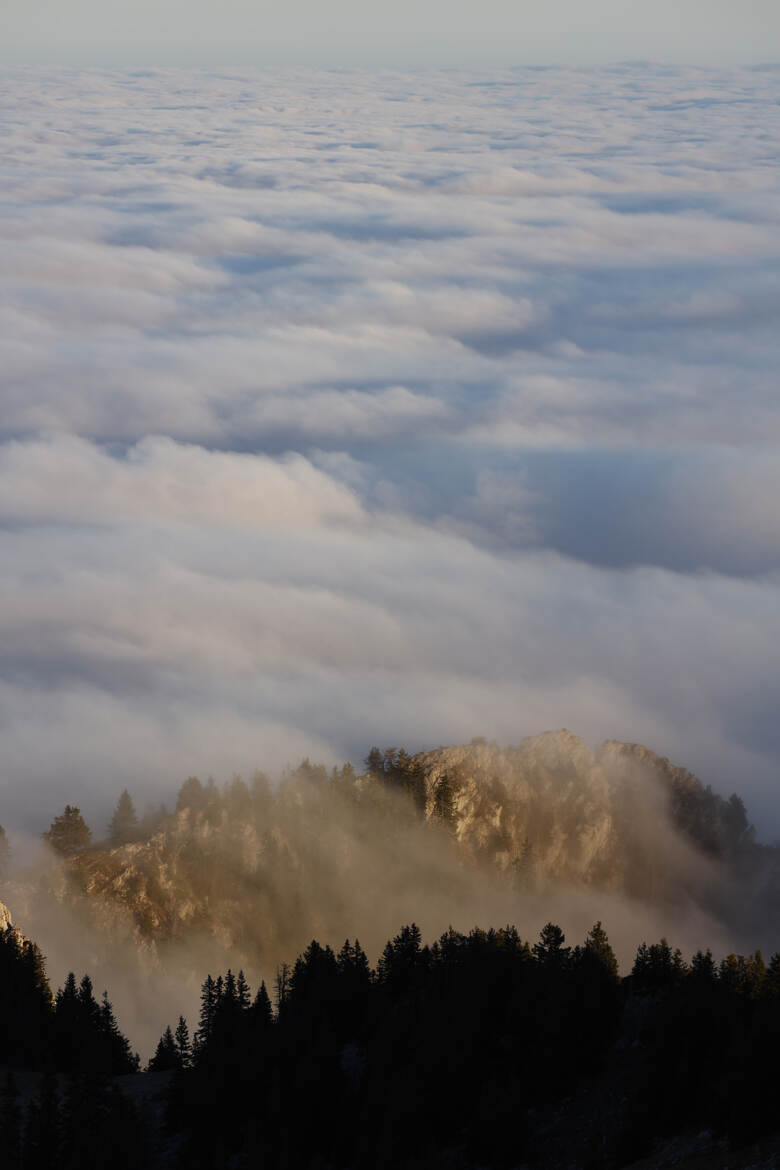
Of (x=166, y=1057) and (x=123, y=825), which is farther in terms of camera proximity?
(x=123, y=825)

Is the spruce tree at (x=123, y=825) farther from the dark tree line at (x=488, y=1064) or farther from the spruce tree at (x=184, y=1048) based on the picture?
the dark tree line at (x=488, y=1064)

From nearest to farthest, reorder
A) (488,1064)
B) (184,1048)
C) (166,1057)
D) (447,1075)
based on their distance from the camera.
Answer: (447,1075), (488,1064), (184,1048), (166,1057)

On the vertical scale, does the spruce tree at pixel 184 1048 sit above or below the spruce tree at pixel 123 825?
below

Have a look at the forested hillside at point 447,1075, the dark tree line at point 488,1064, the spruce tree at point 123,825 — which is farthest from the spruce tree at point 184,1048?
the spruce tree at point 123,825

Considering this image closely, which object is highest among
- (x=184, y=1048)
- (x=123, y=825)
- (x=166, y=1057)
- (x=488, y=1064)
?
(x=123, y=825)

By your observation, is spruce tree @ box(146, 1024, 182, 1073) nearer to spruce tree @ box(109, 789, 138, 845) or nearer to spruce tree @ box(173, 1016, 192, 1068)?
spruce tree @ box(173, 1016, 192, 1068)

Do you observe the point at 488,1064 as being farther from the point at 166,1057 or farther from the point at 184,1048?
the point at 166,1057

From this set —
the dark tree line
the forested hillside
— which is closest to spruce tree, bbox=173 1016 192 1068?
the forested hillside

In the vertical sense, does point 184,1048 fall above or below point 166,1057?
above

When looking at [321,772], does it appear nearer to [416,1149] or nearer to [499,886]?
[499,886]

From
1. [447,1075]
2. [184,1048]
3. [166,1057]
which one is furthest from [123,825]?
[447,1075]

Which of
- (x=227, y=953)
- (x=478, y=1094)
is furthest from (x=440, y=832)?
(x=478, y=1094)

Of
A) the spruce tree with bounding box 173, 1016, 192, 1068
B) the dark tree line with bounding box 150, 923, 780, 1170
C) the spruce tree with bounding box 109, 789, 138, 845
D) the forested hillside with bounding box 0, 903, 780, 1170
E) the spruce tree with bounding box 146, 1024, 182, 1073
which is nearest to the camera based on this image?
the forested hillside with bounding box 0, 903, 780, 1170

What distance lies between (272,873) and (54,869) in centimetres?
3073
